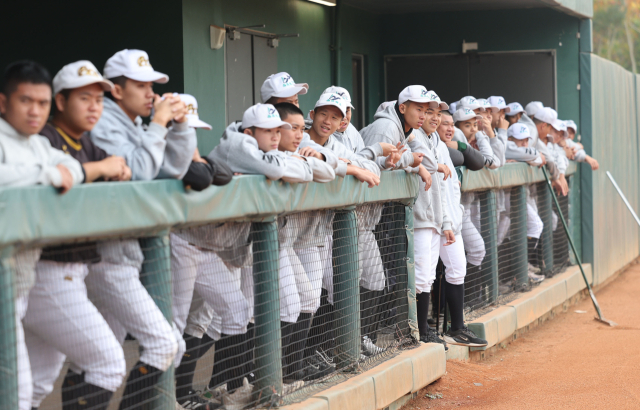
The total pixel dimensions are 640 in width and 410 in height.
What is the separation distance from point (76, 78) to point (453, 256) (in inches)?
149

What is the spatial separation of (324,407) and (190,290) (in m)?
0.92

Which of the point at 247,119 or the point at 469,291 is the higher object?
the point at 247,119

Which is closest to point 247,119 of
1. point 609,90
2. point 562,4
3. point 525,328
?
point 525,328

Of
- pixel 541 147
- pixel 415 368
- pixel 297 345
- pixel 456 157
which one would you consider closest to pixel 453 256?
pixel 456 157

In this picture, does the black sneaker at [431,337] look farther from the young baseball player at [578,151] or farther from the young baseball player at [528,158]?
the young baseball player at [578,151]

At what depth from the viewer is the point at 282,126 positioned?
15.1 ft

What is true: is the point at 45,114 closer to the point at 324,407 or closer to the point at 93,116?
the point at 93,116

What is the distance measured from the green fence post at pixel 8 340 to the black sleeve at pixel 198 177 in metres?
0.89

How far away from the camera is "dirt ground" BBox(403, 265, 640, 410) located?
5328mm

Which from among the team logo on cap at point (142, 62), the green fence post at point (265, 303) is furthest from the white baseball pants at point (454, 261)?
the team logo on cap at point (142, 62)

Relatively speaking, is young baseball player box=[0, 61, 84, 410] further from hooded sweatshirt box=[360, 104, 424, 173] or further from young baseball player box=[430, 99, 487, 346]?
young baseball player box=[430, 99, 487, 346]

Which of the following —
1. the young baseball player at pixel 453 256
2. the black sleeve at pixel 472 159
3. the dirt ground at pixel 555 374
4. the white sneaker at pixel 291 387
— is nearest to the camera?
the white sneaker at pixel 291 387

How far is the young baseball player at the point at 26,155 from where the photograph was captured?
2.73m

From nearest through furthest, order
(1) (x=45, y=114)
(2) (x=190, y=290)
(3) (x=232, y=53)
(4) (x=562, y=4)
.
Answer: (1) (x=45, y=114)
(2) (x=190, y=290)
(3) (x=232, y=53)
(4) (x=562, y=4)
